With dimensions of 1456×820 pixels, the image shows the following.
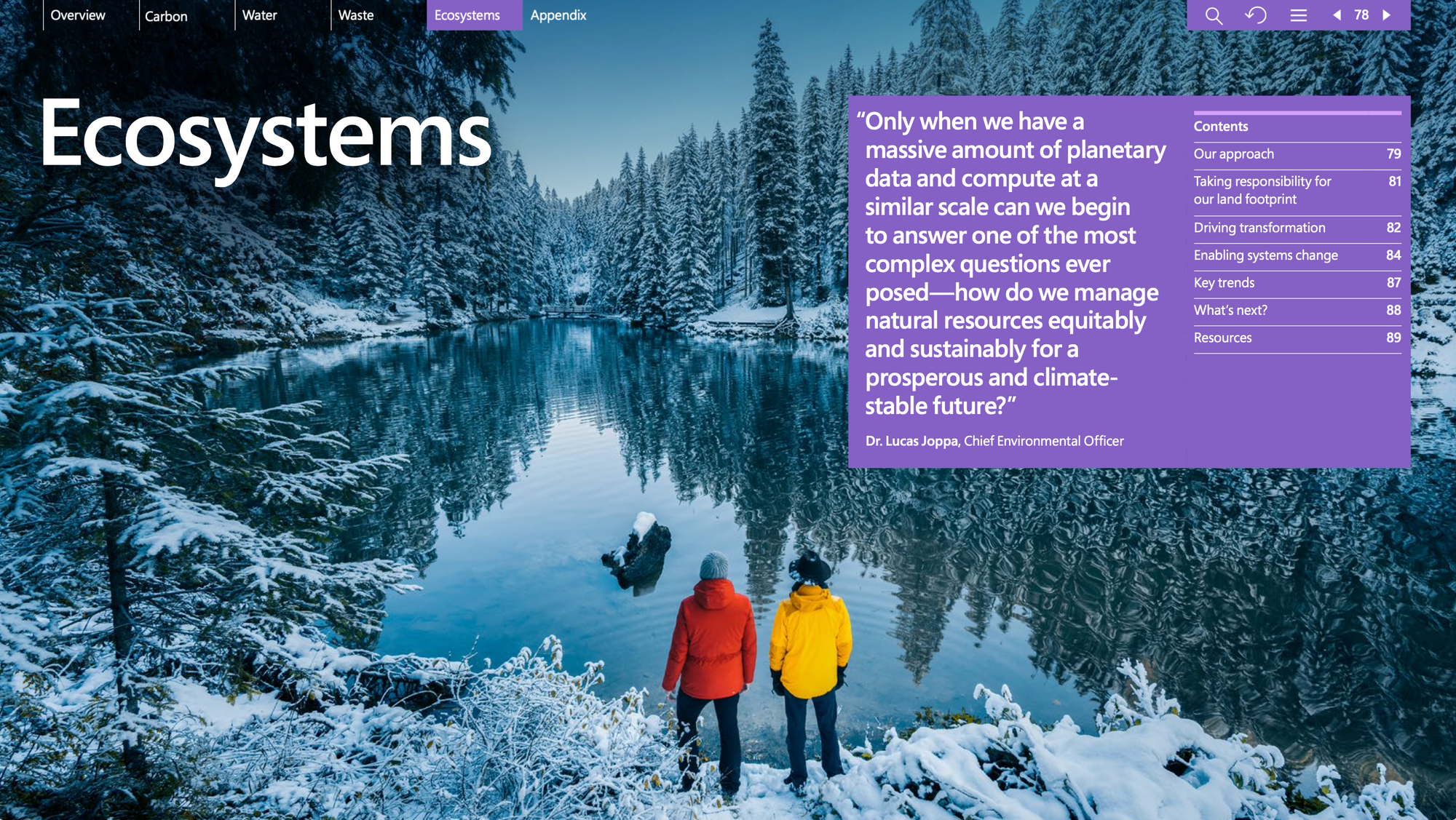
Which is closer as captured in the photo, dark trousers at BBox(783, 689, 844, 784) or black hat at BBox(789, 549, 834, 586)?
black hat at BBox(789, 549, 834, 586)

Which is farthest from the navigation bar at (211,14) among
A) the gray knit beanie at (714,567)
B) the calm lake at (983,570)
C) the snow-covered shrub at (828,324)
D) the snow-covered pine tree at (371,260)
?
the snow-covered pine tree at (371,260)

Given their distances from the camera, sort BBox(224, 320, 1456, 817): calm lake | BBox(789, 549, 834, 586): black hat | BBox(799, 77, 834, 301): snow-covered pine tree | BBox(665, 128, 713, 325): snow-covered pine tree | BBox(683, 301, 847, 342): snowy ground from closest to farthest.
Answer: BBox(789, 549, 834, 586): black hat → BBox(224, 320, 1456, 817): calm lake → BBox(683, 301, 847, 342): snowy ground → BBox(799, 77, 834, 301): snow-covered pine tree → BBox(665, 128, 713, 325): snow-covered pine tree

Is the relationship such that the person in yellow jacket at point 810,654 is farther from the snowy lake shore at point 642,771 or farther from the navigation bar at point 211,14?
the navigation bar at point 211,14

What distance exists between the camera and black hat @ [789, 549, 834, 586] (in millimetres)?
4797

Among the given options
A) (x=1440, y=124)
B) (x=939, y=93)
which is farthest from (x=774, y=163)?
(x=1440, y=124)

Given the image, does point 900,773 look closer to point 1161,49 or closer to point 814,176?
point 1161,49

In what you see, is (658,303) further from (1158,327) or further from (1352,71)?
(1158,327)

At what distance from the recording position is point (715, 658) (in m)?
5.09

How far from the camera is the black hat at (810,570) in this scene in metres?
4.80

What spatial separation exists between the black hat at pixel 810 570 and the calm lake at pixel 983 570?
3063 mm

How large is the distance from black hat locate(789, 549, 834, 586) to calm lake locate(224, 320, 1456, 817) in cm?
306

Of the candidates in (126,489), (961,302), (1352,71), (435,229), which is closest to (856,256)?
A: (961,302)

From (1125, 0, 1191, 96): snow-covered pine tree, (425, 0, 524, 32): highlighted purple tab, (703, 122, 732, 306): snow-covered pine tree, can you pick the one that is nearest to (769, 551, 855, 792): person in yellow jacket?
(425, 0, 524, 32): highlighted purple tab

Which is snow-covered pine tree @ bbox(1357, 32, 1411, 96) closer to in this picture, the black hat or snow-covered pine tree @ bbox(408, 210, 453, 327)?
the black hat
